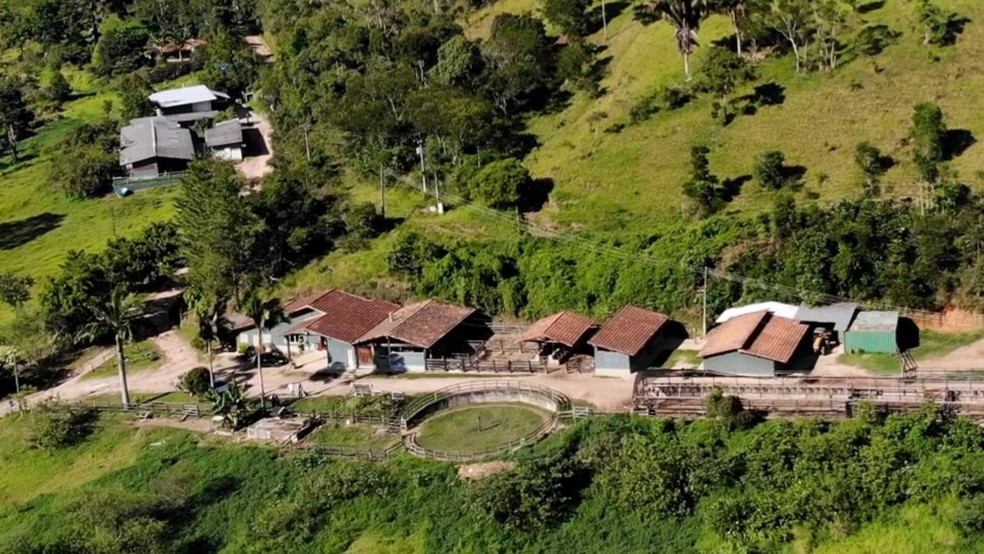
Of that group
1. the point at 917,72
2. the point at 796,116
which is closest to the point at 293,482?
the point at 796,116

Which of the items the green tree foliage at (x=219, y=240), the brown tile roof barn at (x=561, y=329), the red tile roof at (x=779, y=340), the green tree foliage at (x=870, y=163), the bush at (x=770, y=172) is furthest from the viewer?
the green tree foliage at (x=219, y=240)

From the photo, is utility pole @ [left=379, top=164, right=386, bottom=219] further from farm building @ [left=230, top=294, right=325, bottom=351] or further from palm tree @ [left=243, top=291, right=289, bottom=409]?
palm tree @ [left=243, top=291, right=289, bottom=409]

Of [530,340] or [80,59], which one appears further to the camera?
[80,59]

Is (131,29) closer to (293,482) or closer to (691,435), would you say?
(293,482)

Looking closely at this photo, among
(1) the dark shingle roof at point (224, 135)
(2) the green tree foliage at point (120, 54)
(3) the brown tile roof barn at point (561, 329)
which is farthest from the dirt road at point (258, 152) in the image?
(3) the brown tile roof barn at point (561, 329)

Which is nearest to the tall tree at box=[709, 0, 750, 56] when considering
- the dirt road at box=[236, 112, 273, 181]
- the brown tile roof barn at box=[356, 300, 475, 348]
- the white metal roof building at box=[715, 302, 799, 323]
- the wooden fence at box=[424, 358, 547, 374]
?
the white metal roof building at box=[715, 302, 799, 323]

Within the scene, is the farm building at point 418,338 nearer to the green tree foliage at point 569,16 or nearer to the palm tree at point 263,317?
the palm tree at point 263,317

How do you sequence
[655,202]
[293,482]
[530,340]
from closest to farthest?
[293,482], [530,340], [655,202]
